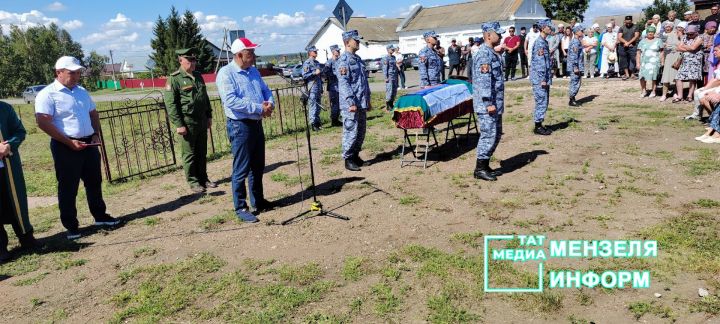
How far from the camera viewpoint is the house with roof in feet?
138

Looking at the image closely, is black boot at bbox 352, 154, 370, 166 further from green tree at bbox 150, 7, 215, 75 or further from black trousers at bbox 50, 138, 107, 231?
green tree at bbox 150, 7, 215, 75

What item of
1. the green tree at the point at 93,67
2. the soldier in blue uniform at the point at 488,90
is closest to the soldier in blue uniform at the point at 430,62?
the soldier in blue uniform at the point at 488,90

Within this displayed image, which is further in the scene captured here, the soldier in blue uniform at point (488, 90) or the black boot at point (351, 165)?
the black boot at point (351, 165)

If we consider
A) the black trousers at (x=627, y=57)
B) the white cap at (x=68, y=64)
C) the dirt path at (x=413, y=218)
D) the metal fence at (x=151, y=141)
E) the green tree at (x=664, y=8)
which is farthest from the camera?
the green tree at (x=664, y=8)

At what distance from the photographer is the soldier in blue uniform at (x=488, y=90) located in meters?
6.30

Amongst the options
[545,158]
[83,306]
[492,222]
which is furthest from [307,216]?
[545,158]

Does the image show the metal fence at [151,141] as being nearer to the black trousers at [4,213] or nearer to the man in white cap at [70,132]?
the man in white cap at [70,132]

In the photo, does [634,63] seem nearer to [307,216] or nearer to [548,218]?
[548,218]

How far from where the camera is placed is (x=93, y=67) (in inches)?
2596

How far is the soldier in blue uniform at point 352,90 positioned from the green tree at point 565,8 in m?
52.6

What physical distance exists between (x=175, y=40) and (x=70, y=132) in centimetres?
4817

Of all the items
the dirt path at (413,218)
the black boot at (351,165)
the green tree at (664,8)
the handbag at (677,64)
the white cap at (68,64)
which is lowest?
the dirt path at (413,218)

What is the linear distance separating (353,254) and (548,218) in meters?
2.09

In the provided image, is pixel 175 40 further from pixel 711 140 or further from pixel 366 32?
pixel 711 140
